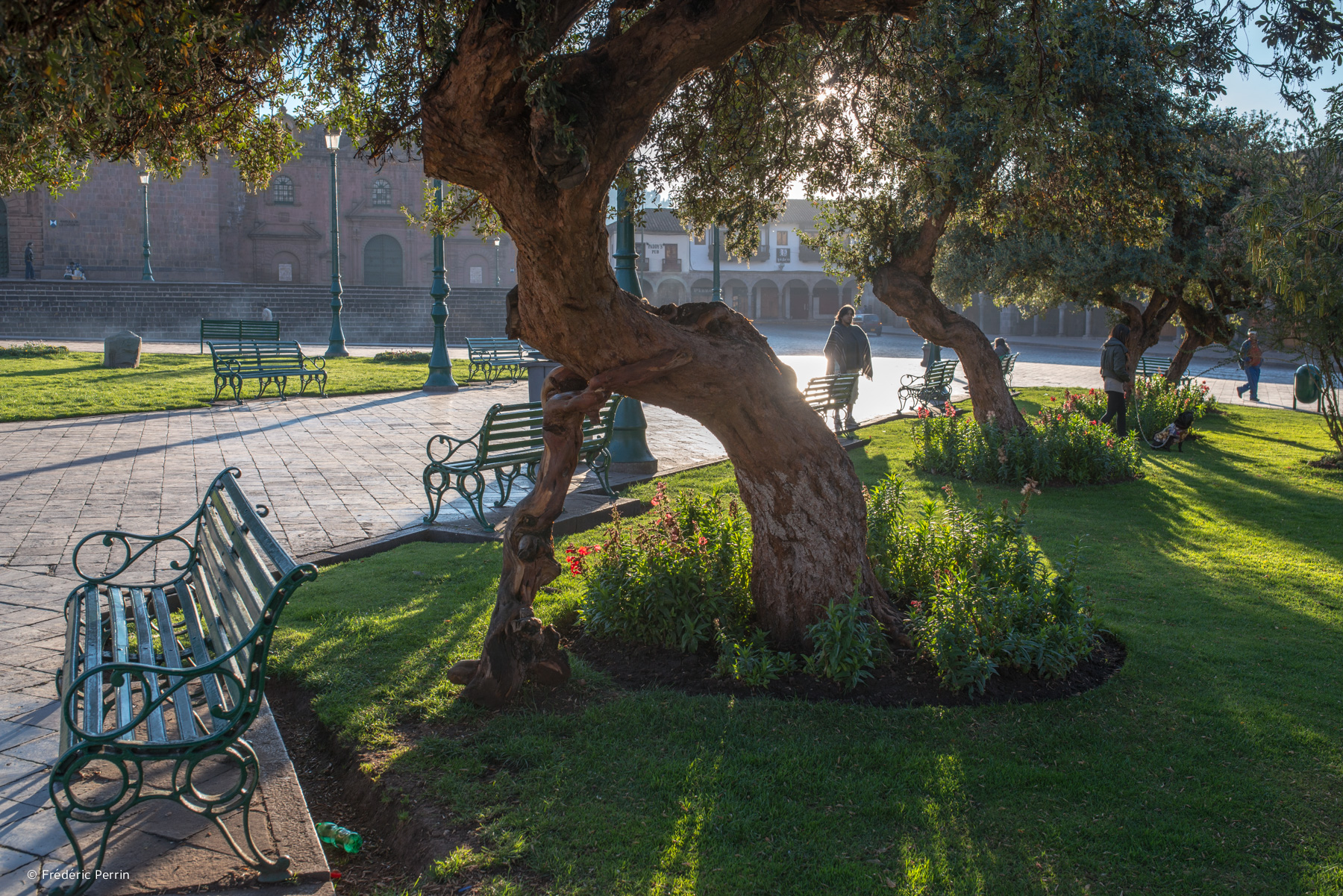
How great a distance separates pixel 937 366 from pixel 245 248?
40.2 m

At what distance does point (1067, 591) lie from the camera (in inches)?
176

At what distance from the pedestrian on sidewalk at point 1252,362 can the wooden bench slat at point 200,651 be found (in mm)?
17494

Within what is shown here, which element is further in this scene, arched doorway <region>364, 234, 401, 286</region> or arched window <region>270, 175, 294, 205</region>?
arched doorway <region>364, 234, 401, 286</region>

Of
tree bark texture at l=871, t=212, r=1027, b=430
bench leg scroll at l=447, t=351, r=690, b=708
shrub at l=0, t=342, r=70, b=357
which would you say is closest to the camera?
bench leg scroll at l=447, t=351, r=690, b=708

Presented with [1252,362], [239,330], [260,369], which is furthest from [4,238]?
[1252,362]

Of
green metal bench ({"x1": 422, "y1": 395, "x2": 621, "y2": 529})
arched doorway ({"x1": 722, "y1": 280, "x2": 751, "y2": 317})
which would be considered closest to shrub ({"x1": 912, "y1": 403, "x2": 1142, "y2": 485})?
green metal bench ({"x1": 422, "y1": 395, "x2": 621, "y2": 529})

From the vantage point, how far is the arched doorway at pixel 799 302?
61.7m

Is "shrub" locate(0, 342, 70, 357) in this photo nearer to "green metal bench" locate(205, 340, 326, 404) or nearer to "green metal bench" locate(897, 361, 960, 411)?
"green metal bench" locate(205, 340, 326, 404)

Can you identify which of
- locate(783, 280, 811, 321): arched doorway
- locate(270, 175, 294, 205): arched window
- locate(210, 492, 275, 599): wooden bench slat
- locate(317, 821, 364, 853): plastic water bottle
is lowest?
locate(317, 821, 364, 853): plastic water bottle

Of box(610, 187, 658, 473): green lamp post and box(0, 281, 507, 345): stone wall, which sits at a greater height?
box(0, 281, 507, 345): stone wall

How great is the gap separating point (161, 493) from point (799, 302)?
187 feet

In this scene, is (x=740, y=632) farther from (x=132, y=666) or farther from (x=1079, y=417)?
(x=1079, y=417)

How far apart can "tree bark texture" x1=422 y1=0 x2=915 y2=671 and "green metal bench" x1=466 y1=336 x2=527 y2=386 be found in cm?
1554

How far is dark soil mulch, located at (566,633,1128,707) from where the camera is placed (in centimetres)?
406
